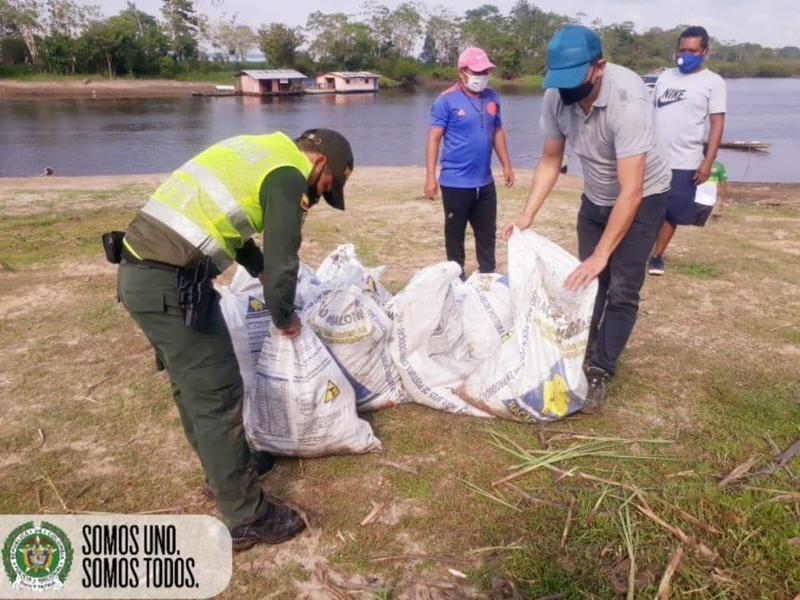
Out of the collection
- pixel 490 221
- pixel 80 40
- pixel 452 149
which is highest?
pixel 80 40

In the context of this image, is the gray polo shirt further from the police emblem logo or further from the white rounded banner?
the police emblem logo

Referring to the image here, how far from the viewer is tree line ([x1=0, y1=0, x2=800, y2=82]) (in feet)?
172

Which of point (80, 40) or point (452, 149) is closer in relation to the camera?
point (452, 149)

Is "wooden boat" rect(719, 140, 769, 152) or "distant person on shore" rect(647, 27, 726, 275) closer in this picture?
"distant person on shore" rect(647, 27, 726, 275)

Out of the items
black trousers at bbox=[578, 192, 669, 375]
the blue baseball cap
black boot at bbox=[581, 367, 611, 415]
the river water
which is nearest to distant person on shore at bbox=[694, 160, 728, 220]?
black trousers at bbox=[578, 192, 669, 375]

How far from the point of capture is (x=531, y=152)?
2003 cm

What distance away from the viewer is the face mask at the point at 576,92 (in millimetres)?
2453

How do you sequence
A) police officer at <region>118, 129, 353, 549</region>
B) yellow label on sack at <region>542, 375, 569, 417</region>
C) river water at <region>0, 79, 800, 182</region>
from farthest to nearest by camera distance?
river water at <region>0, 79, 800, 182</region> → yellow label on sack at <region>542, 375, 569, 417</region> → police officer at <region>118, 129, 353, 549</region>

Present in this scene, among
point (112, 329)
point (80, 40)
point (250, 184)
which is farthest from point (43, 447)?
point (80, 40)

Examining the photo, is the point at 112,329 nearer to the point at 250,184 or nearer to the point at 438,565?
the point at 250,184

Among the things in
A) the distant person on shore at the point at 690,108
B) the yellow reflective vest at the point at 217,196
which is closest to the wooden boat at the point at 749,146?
the distant person on shore at the point at 690,108

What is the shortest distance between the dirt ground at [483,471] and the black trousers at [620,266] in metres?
0.27

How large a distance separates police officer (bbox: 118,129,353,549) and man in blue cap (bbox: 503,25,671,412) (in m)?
1.13

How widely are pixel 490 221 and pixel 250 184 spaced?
2499mm
